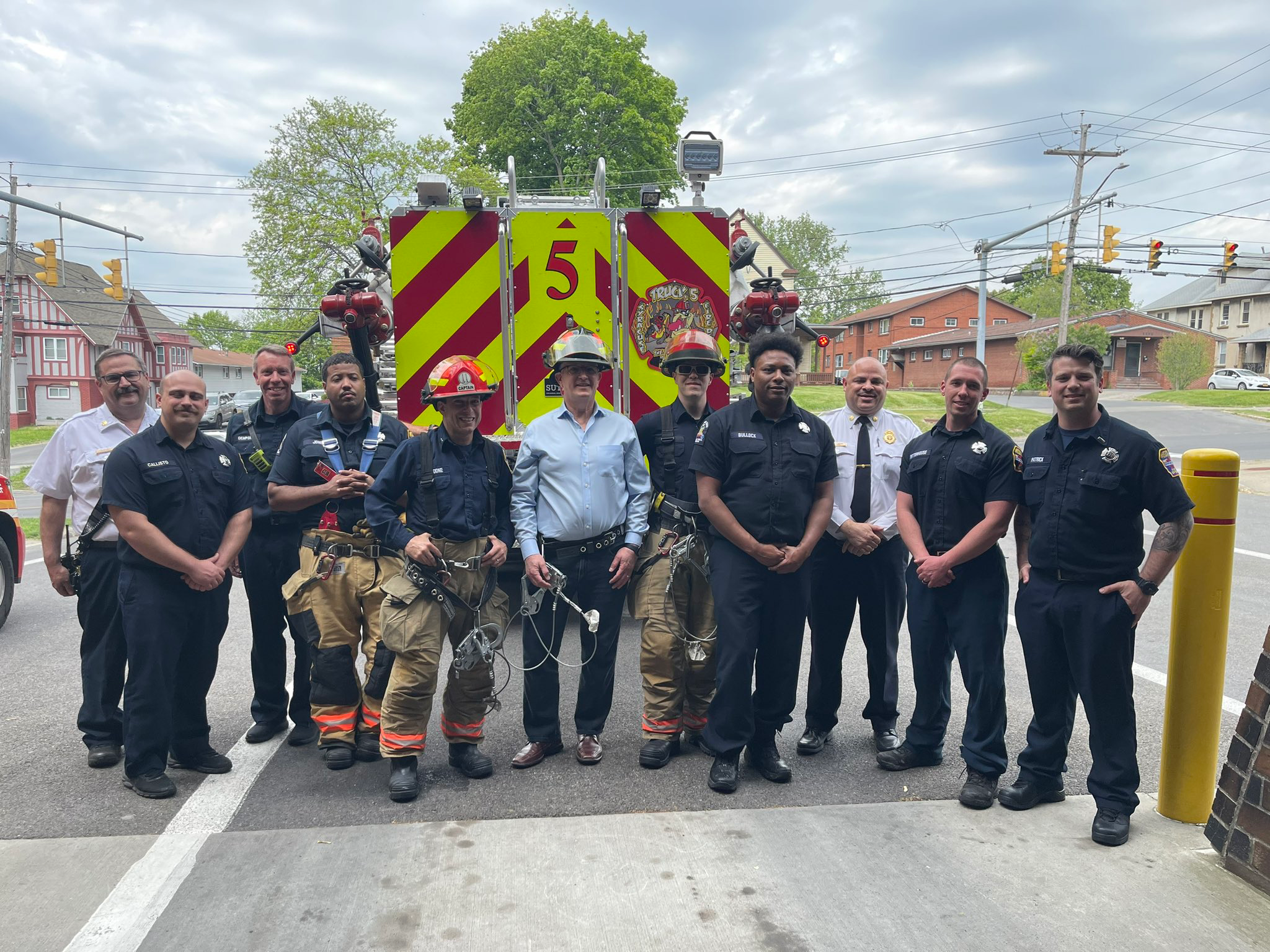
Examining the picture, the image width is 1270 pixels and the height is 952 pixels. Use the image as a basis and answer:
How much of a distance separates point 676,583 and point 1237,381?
174ft

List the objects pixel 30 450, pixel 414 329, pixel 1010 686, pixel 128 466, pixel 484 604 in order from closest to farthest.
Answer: pixel 128 466 → pixel 484 604 → pixel 1010 686 → pixel 414 329 → pixel 30 450

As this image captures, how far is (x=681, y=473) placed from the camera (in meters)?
4.44

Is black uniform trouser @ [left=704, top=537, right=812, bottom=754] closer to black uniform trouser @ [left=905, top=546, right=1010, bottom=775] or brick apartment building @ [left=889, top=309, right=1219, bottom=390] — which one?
black uniform trouser @ [left=905, top=546, right=1010, bottom=775]

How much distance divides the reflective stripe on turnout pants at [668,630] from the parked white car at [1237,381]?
51.3 meters

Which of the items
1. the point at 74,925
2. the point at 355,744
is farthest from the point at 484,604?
the point at 74,925

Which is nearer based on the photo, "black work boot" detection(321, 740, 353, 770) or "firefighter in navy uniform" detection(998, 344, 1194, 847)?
"firefighter in navy uniform" detection(998, 344, 1194, 847)

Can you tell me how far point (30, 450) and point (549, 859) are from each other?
3595cm

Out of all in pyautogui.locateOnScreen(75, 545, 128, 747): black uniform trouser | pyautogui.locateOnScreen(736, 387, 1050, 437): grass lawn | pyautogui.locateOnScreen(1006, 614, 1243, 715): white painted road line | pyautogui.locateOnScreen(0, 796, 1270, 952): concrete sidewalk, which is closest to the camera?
pyautogui.locateOnScreen(0, 796, 1270, 952): concrete sidewalk

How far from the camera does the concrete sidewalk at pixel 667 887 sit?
281 centimetres

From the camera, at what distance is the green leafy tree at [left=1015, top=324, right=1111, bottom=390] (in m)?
45.8

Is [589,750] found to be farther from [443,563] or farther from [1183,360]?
[1183,360]

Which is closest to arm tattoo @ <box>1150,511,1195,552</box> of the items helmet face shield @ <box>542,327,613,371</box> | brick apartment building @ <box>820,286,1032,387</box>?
helmet face shield @ <box>542,327,613,371</box>

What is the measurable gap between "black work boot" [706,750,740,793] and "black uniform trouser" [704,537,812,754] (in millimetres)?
44

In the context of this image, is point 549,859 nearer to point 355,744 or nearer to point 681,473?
point 355,744
